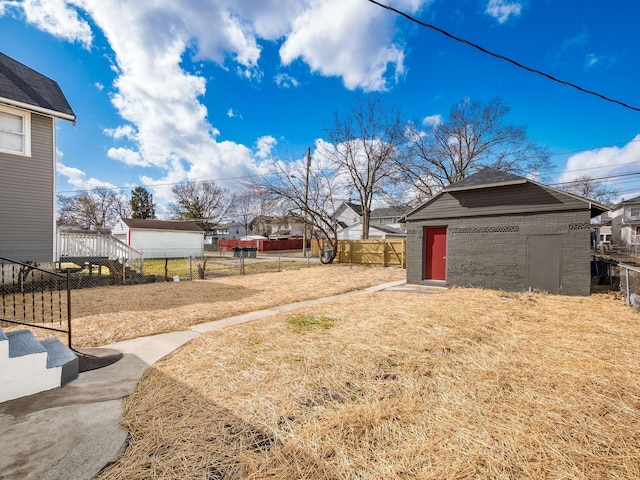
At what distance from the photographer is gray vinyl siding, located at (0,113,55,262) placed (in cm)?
873

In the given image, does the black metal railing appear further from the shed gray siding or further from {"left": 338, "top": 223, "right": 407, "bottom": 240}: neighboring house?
{"left": 338, "top": 223, "right": 407, "bottom": 240}: neighboring house

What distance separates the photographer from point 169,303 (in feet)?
24.5

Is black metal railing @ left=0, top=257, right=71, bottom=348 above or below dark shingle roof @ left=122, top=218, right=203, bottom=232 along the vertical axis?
below

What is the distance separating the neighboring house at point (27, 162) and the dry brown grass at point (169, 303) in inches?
88.9

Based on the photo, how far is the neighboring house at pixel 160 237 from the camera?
77.9 feet

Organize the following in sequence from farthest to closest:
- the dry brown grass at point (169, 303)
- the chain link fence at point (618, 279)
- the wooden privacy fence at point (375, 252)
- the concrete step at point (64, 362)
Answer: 1. the wooden privacy fence at point (375, 252)
2. the chain link fence at point (618, 279)
3. the dry brown grass at point (169, 303)
4. the concrete step at point (64, 362)

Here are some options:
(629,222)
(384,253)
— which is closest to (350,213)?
(384,253)

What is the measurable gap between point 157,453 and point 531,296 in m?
9.65

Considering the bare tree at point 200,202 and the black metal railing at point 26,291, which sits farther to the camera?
the bare tree at point 200,202

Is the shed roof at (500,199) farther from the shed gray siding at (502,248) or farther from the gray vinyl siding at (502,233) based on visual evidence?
the shed gray siding at (502,248)

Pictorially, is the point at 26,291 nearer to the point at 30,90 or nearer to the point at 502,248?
the point at 30,90

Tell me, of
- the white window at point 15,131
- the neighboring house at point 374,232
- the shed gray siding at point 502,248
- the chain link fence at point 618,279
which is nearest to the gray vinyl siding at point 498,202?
the shed gray siding at point 502,248

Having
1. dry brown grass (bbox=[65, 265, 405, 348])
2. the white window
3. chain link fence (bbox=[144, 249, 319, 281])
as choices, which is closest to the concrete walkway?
dry brown grass (bbox=[65, 265, 405, 348])

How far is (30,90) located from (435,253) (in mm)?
15132
